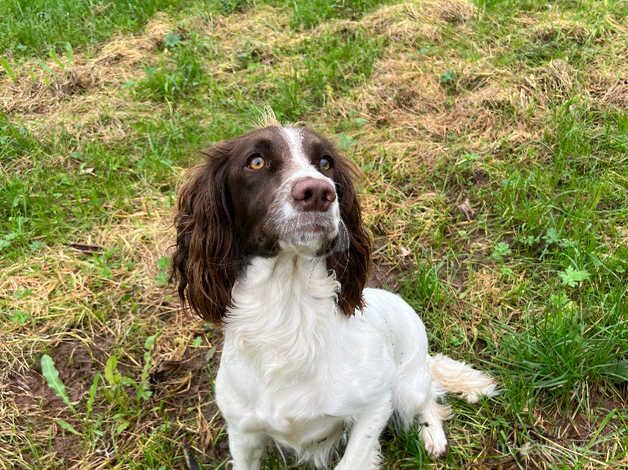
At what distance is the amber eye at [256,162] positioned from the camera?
2059mm

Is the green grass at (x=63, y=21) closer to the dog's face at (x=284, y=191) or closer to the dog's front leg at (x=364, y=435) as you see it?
the dog's face at (x=284, y=191)

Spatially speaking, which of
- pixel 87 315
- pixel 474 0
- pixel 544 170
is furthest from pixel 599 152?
pixel 87 315

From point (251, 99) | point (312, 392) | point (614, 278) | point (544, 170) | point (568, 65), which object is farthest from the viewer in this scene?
point (251, 99)

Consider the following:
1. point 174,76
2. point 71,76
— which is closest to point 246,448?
point 174,76

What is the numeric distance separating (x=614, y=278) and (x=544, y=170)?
3.56 feet

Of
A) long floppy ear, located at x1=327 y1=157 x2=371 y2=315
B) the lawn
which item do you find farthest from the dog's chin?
the lawn

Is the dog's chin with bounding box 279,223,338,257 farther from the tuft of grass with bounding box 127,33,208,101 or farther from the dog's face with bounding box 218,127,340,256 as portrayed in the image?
the tuft of grass with bounding box 127,33,208,101

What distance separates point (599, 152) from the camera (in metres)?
3.92

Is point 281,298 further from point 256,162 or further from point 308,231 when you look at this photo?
point 256,162

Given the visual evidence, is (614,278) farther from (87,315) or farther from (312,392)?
(87,315)

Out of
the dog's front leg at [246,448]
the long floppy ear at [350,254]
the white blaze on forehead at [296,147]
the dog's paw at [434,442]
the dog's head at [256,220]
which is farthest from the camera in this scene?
the dog's paw at [434,442]

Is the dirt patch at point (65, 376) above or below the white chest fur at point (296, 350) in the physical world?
below

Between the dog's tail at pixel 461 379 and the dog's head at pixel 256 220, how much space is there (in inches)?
33.5

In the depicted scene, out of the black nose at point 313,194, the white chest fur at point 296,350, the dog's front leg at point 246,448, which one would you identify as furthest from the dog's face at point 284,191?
the dog's front leg at point 246,448
